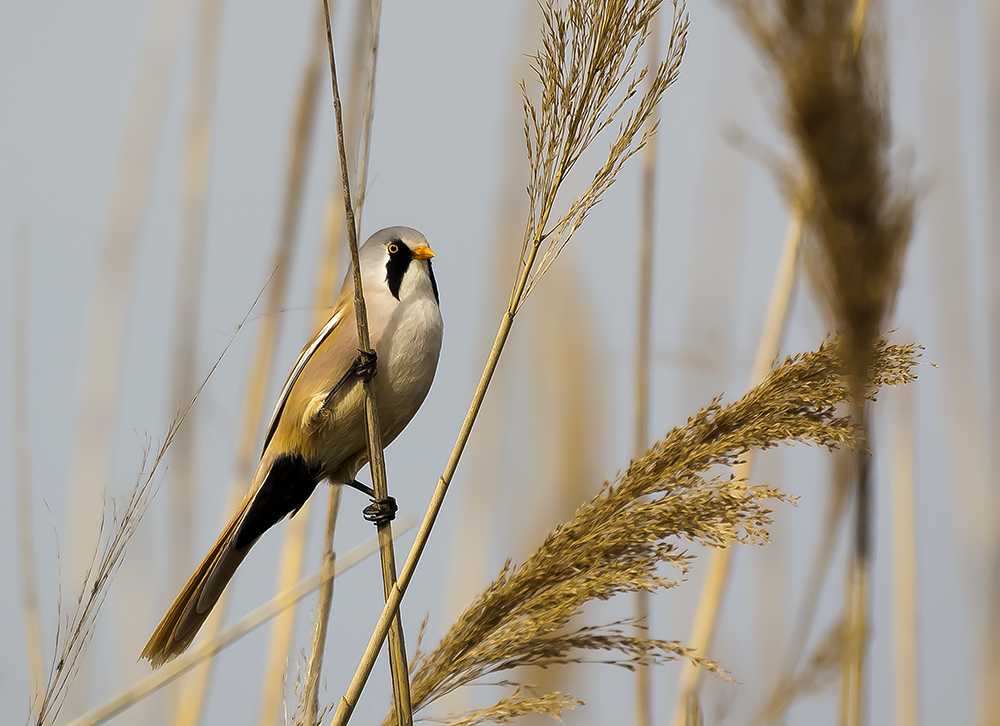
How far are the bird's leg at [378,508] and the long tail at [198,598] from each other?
0.25 m

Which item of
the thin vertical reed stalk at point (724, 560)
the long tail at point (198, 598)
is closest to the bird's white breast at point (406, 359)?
the long tail at point (198, 598)

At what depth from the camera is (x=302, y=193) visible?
1726 mm

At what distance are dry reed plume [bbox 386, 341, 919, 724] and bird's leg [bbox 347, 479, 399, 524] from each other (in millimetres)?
166

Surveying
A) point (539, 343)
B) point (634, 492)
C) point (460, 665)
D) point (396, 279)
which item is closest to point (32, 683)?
point (460, 665)

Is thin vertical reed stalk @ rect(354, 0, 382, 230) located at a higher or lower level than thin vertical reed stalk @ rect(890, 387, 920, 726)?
higher

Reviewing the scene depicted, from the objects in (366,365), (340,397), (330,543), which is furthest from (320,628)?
(340,397)

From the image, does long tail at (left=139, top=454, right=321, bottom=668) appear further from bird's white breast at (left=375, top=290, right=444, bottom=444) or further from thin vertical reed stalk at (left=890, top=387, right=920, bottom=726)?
thin vertical reed stalk at (left=890, top=387, right=920, bottom=726)

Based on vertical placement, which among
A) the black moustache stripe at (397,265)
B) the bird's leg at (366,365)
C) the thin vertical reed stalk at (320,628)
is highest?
the black moustache stripe at (397,265)

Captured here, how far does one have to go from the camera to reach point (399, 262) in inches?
72.5

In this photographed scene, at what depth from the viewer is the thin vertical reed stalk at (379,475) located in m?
0.94

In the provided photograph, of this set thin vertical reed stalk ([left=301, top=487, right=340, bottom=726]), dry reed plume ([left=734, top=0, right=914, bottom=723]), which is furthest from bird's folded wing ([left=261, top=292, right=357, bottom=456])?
dry reed plume ([left=734, top=0, right=914, bottom=723])

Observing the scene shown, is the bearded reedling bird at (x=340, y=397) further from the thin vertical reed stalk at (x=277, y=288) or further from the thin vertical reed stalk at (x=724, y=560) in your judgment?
the thin vertical reed stalk at (x=724, y=560)

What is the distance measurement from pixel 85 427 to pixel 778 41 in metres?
1.57

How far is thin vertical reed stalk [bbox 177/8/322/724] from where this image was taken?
1.72 meters
